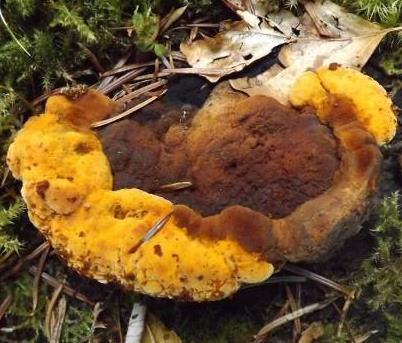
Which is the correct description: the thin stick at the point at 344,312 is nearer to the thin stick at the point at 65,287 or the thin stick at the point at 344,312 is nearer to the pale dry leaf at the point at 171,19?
the thin stick at the point at 65,287

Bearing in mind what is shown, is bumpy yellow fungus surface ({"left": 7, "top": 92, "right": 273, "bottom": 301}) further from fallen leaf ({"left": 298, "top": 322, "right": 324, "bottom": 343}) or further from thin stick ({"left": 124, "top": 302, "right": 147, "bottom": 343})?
fallen leaf ({"left": 298, "top": 322, "right": 324, "bottom": 343})

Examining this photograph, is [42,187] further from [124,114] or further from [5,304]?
[5,304]

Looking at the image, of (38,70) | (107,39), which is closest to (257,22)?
(107,39)

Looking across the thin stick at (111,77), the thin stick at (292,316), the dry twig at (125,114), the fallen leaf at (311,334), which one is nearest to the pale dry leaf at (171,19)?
the thin stick at (111,77)

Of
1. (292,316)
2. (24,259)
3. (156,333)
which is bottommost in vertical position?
(292,316)

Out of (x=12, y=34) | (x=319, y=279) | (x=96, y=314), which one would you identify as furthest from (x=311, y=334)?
(x=12, y=34)

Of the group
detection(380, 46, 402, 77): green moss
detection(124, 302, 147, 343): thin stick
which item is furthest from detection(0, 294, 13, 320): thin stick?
detection(380, 46, 402, 77): green moss

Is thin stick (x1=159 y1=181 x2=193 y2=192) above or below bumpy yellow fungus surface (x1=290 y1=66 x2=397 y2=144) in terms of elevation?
below
